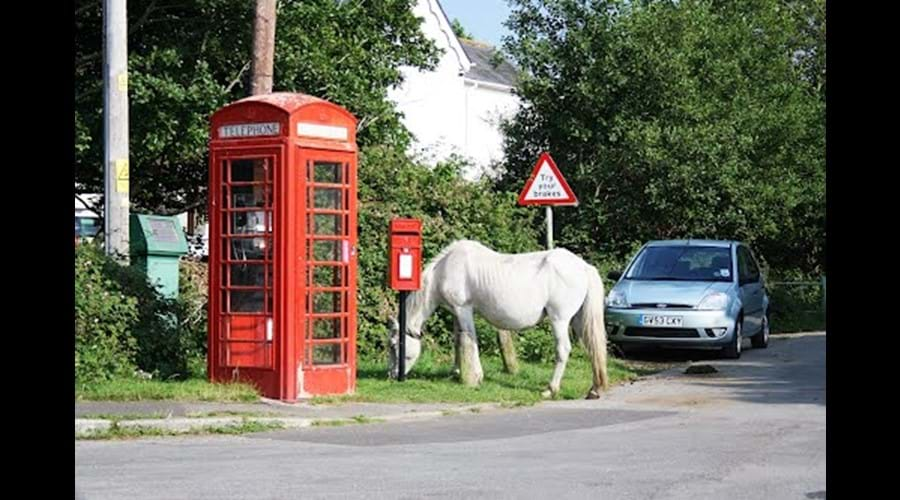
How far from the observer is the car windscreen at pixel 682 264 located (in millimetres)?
21125

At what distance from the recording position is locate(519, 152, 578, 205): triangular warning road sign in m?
18.3

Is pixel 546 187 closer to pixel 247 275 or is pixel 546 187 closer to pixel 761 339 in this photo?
pixel 247 275

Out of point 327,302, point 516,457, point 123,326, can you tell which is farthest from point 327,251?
point 516,457

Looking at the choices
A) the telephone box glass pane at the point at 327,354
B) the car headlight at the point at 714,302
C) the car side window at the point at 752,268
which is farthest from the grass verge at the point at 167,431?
the car side window at the point at 752,268

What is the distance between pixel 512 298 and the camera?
1572 centimetres

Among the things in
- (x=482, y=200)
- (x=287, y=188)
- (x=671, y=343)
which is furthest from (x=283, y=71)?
(x=287, y=188)

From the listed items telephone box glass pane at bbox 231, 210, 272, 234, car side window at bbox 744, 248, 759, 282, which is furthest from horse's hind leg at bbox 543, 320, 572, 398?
car side window at bbox 744, 248, 759, 282

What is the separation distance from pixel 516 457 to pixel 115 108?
7.30 m

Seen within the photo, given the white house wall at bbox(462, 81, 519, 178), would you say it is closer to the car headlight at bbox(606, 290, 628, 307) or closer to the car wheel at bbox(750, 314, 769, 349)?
the car wheel at bbox(750, 314, 769, 349)

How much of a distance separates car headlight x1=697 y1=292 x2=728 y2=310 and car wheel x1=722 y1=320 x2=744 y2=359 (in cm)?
41
